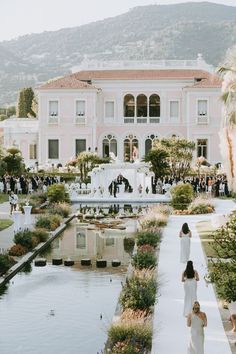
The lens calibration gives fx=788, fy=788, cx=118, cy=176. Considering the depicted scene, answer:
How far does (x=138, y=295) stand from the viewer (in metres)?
15.0

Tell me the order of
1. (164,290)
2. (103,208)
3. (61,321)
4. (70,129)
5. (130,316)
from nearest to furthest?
1. (130,316)
2. (61,321)
3. (164,290)
4. (103,208)
5. (70,129)

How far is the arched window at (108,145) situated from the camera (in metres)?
64.5

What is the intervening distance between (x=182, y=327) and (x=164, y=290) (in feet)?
10.2

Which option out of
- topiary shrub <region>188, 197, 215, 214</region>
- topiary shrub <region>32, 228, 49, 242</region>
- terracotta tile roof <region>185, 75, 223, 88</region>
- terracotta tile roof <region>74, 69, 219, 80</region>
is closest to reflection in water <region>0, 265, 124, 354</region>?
topiary shrub <region>32, 228, 49, 242</region>

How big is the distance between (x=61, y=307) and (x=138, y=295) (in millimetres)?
2323

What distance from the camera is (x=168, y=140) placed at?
160 ft

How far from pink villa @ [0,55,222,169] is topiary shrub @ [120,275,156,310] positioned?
155 ft

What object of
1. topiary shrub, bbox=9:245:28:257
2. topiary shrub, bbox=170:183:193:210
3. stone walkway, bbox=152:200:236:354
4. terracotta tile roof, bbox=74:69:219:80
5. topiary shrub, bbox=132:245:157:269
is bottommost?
stone walkway, bbox=152:200:236:354

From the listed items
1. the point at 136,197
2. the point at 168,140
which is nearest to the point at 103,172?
the point at 136,197

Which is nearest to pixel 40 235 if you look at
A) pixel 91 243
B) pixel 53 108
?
pixel 91 243

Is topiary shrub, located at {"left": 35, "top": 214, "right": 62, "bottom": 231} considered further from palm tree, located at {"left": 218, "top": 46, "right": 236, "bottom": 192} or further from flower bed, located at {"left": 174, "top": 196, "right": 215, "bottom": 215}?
palm tree, located at {"left": 218, "top": 46, "right": 236, "bottom": 192}

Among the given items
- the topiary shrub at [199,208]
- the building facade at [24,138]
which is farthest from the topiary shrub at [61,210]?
the building facade at [24,138]

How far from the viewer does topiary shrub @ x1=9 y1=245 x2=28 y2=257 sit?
2275 centimetres

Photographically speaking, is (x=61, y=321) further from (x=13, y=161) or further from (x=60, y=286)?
(x=13, y=161)
